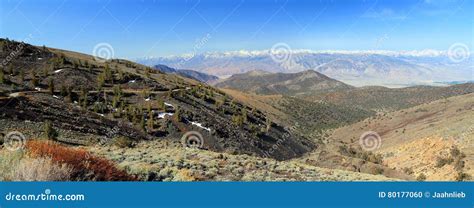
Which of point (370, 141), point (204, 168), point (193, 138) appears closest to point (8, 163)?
point (204, 168)

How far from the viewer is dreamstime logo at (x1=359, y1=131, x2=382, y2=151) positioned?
6392 centimetres

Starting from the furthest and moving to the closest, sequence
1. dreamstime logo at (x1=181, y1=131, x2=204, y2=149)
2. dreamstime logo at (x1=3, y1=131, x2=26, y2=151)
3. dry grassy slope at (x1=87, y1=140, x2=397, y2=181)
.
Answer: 1. dreamstime logo at (x1=181, y1=131, x2=204, y2=149)
2. dry grassy slope at (x1=87, y1=140, x2=397, y2=181)
3. dreamstime logo at (x1=3, y1=131, x2=26, y2=151)

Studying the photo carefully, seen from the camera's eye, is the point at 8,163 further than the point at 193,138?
No

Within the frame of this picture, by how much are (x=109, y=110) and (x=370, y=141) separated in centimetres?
4213

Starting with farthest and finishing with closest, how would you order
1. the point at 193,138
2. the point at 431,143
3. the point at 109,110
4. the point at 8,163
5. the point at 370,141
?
1. the point at 370,141
2. the point at 109,110
3. the point at 193,138
4. the point at 431,143
5. the point at 8,163

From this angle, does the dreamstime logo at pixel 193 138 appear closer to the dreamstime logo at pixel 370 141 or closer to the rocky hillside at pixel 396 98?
the dreamstime logo at pixel 370 141

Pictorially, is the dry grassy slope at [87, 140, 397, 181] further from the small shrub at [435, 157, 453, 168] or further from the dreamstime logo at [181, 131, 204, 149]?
the dreamstime logo at [181, 131, 204, 149]

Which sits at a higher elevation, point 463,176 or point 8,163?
point 463,176

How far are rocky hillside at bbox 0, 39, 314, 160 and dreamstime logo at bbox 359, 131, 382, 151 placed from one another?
345 inches

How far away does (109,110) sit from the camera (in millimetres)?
49281

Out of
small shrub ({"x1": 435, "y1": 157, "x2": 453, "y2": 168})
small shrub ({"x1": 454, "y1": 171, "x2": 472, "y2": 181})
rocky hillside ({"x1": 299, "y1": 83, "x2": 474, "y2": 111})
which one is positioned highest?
rocky hillside ({"x1": 299, "y1": 83, "x2": 474, "y2": 111})

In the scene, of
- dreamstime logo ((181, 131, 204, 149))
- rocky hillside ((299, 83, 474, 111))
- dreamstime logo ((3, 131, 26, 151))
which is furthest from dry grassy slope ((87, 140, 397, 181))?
rocky hillside ((299, 83, 474, 111))

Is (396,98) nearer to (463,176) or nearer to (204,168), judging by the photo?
(463,176)

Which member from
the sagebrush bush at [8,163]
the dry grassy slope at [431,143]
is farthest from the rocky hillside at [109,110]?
the sagebrush bush at [8,163]
